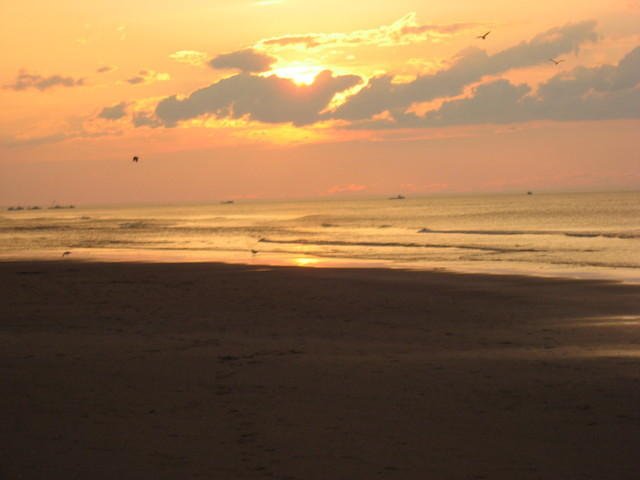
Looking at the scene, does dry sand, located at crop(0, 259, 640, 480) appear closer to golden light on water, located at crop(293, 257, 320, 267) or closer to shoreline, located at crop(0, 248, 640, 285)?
shoreline, located at crop(0, 248, 640, 285)

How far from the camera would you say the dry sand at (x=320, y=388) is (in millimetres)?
7062

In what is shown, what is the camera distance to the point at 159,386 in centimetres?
990

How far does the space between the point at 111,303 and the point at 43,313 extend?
2.06 m

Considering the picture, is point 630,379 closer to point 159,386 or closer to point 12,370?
point 159,386

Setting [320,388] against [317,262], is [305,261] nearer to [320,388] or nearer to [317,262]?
[317,262]

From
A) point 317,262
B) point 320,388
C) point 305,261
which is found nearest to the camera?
point 320,388

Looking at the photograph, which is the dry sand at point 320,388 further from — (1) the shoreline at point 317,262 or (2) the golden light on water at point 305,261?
(2) the golden light on water at point 305,261

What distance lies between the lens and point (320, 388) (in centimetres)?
975

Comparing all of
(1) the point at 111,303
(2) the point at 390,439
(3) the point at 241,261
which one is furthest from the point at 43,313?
(3) the point at 241,261

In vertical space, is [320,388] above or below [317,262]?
above

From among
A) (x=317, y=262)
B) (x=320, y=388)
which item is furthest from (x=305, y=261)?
(x=320, y=388)

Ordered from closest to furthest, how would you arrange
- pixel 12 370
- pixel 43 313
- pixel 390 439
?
pixel 390 439
pixel 12 370
pixel 43 313

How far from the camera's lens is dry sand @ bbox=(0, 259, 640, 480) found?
278 inches

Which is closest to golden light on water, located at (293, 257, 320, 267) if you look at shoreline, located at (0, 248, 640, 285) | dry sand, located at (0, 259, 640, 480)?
shoreline, located at (0, 248, 640, 285)
